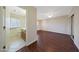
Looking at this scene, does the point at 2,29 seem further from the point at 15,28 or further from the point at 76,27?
the point at 76,27

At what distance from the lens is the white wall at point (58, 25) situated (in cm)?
143

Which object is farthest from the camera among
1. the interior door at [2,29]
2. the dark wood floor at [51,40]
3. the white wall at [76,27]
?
the dark wood floor at [51,40]

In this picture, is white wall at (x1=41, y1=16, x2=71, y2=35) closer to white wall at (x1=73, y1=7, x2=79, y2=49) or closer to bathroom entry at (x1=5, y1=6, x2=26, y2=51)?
white wall at (x1=73, y1=7, x2=79, y2=49)

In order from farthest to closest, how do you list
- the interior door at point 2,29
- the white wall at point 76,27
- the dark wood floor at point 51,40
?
the dark wood floor at point 51,40 < the white wall at point 76,27 < the interior door at point 2,29

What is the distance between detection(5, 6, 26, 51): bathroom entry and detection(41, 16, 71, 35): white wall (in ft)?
1.33

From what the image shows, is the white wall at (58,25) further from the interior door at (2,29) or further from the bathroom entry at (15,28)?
the interior door at (2,29)

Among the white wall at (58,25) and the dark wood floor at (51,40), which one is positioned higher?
the white wall at (58,25)

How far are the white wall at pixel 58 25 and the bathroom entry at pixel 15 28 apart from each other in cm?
41

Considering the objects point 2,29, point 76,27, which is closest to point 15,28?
point 2,29

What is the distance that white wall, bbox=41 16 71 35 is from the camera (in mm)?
1428

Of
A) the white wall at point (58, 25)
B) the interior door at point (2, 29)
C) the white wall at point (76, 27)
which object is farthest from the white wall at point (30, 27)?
the white wall at point (76, 27)

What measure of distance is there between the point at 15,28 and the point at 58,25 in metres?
0.81

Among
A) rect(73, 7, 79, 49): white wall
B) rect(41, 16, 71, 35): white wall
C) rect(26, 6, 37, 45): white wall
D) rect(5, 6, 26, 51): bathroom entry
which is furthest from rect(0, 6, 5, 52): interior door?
rect(73, 7, 79, 49): white wall
